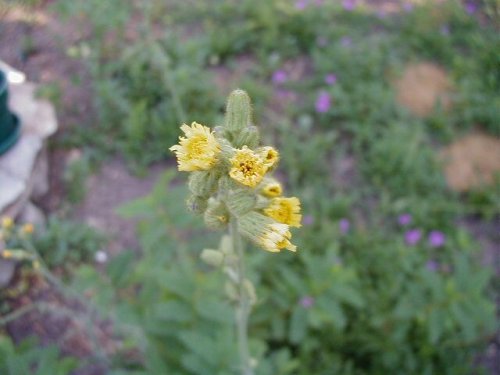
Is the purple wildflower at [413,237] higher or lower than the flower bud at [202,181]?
lower

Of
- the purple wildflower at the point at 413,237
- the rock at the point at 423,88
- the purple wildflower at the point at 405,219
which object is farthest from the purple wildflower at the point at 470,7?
the purple wildflower at the point at 413,237

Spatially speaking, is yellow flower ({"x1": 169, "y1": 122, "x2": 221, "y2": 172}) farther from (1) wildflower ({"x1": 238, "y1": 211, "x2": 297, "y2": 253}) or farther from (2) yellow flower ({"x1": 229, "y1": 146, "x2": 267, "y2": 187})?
(1) wildflower ({"x1": 238, "y1": 211, "x2": 297, "y2": 253})

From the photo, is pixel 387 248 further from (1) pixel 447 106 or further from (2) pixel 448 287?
(1) pixel 447 106

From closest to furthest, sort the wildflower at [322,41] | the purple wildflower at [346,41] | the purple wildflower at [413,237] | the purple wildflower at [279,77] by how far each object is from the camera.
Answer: the purple wildflower at [413,237], the purple wildflower at [279,77], the purple wildflower at [346,41], the wildflower at [322,41]

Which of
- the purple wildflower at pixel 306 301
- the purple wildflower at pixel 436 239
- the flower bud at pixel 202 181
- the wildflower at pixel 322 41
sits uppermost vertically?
the wildflower at pixel 322 41

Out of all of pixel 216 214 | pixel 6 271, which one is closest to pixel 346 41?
pixel 6 271

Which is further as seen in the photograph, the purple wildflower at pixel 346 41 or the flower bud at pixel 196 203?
the purple wildflower at pixel 346 41

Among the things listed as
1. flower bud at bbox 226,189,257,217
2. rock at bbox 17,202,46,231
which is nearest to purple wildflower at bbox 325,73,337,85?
rock at bbox 17,202,46,231

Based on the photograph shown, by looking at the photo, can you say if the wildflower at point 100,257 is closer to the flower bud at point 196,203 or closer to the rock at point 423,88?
the flower bud at point 196,203

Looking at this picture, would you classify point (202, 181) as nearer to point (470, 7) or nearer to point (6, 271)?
point (6, 271)
